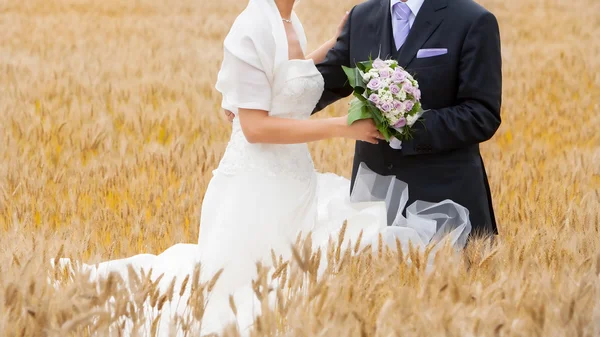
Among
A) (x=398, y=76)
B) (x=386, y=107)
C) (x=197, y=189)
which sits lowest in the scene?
(x=197, y=189)

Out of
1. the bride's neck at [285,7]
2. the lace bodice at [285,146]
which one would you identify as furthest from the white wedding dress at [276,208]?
the bride's neck at [285,7]

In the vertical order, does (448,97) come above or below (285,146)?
above

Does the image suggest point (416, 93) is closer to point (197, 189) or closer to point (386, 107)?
point (386, 107)

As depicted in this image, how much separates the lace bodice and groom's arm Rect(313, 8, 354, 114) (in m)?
0.23

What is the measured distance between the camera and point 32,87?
804cm

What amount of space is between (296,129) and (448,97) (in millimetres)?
661

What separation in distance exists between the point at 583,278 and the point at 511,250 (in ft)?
2.33

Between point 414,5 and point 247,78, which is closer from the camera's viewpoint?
point 247,78

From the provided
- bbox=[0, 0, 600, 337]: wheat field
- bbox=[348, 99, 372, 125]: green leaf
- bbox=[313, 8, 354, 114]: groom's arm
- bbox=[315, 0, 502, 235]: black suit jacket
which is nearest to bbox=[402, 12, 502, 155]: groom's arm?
bbox=[315, 0, 502, 235]: black suit jacket

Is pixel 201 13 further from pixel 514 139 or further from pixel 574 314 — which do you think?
pixel 574 314

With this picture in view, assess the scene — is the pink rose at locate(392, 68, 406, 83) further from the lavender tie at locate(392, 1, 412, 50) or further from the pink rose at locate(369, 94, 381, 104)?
the lavender tie at locate(392, 1, 412, 50)

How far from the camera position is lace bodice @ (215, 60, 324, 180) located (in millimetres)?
3301

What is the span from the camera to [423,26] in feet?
10.8

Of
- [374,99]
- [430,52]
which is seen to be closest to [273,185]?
[374,99]
